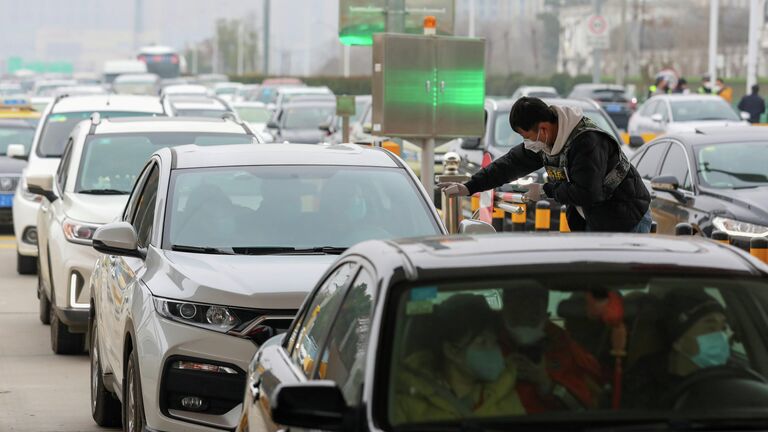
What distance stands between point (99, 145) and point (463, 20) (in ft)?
411

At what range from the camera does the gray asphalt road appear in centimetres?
910

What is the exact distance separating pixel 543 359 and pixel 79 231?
7.40 metres

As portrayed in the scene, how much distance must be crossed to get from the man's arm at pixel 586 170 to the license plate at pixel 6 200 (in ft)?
47.8

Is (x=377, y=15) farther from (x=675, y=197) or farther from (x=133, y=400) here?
(x=133, y=400)

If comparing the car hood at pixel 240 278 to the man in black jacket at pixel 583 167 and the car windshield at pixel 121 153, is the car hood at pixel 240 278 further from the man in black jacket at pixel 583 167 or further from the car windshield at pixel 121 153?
the car windshield at pixel 121 153

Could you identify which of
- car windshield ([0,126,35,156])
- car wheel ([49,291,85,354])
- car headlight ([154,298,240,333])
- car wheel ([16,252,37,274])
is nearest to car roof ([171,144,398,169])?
car headlight ([154,298,240,333])

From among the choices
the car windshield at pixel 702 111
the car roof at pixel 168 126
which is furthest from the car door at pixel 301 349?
the car windshield at pixel 702 111

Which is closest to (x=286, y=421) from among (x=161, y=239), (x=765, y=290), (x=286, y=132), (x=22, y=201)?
(x=765, y=290)

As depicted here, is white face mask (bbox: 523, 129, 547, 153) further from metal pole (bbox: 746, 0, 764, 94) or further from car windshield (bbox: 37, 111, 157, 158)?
metal pole (bbox: 746, 0, 764, 94)

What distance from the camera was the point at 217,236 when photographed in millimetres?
8086

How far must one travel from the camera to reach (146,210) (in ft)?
28.5

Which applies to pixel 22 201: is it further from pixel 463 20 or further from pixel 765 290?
pixel 463 20

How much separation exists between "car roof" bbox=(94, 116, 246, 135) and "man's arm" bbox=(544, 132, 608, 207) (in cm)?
463

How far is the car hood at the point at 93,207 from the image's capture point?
11.6m
